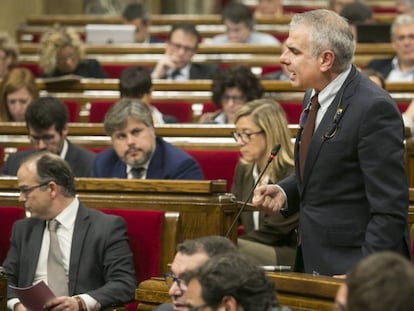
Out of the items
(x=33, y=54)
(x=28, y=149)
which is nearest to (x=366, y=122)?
(x=28, y=149)

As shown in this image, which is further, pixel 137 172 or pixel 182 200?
pixel 137 172

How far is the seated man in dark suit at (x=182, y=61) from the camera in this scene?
8031 millimetres

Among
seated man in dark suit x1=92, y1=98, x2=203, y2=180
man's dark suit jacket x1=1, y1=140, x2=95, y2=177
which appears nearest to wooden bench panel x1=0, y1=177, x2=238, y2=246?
seated man in dark suit x1=92, y1=98, x2=203, y2=180

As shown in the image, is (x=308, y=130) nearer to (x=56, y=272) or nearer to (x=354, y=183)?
→ (x=354, y=183)

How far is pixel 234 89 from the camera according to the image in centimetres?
647

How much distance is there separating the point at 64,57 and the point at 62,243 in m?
3.91

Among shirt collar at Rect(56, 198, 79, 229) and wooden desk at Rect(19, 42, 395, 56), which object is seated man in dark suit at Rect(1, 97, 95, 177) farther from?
wooden desk at Rect(19, 42, 395, 56)

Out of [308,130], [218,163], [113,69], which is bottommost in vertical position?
[218,163]

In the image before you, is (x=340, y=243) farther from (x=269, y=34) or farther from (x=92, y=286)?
(x=269, y=34)

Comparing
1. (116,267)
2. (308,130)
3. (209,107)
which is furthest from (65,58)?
(308,130)

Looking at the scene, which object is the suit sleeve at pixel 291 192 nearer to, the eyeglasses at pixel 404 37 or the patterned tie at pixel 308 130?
the patterned tie at pixel 308 130

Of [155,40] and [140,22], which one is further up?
[140,22]

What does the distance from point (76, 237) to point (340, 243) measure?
1400 mm

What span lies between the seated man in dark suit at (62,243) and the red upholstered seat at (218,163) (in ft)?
4.33
